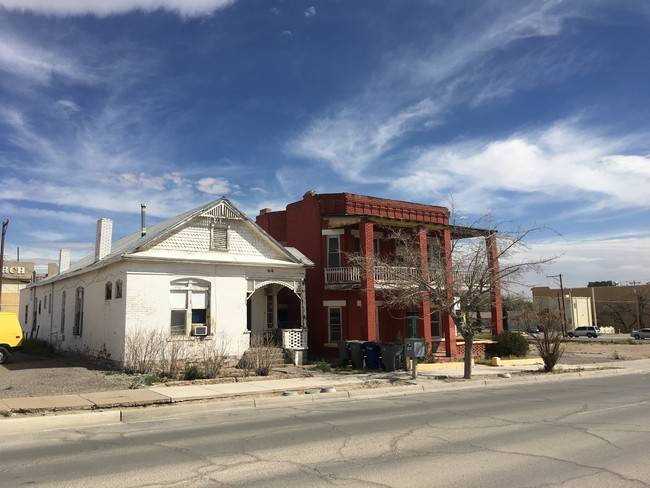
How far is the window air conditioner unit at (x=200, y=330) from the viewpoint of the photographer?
19266 mm

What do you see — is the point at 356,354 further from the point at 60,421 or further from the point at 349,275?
the point at 60,421

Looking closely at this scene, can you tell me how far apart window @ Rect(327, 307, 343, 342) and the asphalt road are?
12.2 m

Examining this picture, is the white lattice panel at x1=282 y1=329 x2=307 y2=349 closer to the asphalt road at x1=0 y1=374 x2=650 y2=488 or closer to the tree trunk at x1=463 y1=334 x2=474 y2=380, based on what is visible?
the tree trunk at x1=463 y1=334 x2=474 y2=380

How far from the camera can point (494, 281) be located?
18.4m

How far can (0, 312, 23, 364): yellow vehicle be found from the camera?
64.4 feet

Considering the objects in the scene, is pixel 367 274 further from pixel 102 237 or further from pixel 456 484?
pixel 456 484

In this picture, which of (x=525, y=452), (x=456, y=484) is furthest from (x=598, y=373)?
(x=456, y=484)

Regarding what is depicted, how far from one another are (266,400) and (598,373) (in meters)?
14.9

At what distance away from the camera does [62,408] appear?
36.1ft

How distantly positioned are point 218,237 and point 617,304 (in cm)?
8663

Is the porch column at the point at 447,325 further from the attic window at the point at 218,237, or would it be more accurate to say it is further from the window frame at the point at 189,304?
the window frame at the point at 189,304

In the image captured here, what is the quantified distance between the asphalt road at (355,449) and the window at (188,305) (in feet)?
26.3

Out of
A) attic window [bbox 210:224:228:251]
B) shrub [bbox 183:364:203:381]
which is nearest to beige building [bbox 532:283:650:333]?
attic window [bbox 210:224:228:251]

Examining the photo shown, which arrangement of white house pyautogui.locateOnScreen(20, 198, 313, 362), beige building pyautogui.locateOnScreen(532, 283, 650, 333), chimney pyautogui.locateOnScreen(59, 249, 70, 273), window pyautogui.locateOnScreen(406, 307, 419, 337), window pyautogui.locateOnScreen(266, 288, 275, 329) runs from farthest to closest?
1. beige building pyautogui.locateOnScreen(532, 283, 650, 333)
2. chimney pyautogui.locateOnScreen(59, 249, 70, 273)
3. window pyautogui.locateOnScreen(406, 307, 419, 337)
4. window pyautogui.locateOnScreen(266, 288, 275, 329)
5. white house pyautogui.locateOnScreen(20, 198, 313, 362)
